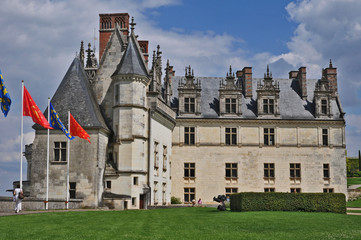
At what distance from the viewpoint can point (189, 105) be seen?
45.7 metres

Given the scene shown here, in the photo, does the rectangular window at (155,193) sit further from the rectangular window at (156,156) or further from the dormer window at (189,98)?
the dormer window at (189,98)

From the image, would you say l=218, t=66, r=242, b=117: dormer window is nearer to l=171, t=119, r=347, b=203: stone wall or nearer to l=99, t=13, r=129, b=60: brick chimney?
l=171, t=119, r=347, b=203: stone wall

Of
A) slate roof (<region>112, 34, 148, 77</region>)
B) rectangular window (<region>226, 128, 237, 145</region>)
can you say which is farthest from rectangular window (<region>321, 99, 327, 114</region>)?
slate roof (<region>112, 34, 148, 77</region>)

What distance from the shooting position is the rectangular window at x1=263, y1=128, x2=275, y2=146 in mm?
46125

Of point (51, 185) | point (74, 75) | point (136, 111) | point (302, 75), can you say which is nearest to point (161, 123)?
point (136, 111)

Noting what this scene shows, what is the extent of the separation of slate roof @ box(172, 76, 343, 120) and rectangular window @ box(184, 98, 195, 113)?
963 mm

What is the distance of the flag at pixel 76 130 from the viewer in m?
29.1

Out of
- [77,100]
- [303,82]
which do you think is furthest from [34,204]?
[303,82]

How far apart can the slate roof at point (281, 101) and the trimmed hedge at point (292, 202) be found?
2086cm

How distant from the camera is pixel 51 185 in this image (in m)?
31.2

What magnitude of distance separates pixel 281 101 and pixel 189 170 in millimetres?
11012

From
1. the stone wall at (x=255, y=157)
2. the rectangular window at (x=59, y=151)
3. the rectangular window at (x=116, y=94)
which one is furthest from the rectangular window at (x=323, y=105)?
the rectangular window at (x=59, y=151)

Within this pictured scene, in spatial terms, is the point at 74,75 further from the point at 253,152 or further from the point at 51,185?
the point at 253,152

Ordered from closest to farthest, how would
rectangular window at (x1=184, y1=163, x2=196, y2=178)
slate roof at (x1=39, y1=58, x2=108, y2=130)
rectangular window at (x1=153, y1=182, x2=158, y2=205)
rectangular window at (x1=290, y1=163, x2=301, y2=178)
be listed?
slate roof at (x1=39, y1=58, x2=108, y2=130) → rectangular window at (x1=153, y1=182, x2=158, y2=205) → rectangular window at (x1=184, y1=163, x2=196, y2=178) → rectangular window at (x1=290, y1=163, x2=301, y2=178)
